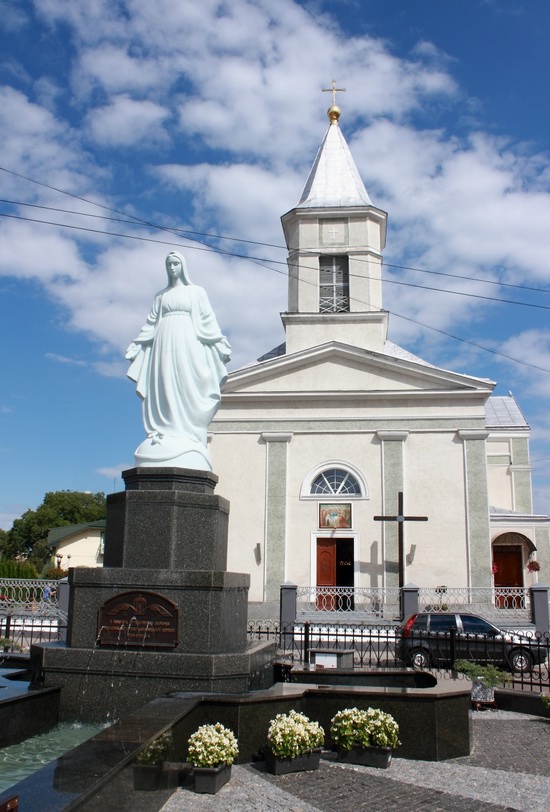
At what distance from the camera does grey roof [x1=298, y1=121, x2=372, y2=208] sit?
28.4 m

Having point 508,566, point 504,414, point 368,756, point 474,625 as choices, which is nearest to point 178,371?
point 368,756

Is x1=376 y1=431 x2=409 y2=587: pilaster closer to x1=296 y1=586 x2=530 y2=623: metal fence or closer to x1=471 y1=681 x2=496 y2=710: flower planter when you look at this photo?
x1=296 y1=586 x2=530 y2=623: metal fence

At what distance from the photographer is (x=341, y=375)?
83.8ft

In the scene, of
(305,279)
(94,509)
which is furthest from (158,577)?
(94,509)

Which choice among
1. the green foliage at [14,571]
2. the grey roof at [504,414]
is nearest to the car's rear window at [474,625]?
the green foliage at [14,571]

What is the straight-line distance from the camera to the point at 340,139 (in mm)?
30984

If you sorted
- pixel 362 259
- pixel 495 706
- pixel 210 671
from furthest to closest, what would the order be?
pixel 362 259, pixel 495 706, pixel 210 671

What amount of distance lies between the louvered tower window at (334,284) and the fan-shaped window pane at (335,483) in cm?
646

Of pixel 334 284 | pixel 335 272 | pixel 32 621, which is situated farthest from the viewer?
pixel 335 272

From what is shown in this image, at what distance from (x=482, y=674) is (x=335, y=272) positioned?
20.0 meters

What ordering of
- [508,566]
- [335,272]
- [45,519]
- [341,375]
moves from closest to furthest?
[341,375]
[335,272]
[508,566]
[45,519]

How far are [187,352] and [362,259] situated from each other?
1998 cm

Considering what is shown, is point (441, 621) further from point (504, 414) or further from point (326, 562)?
point (504, 414)

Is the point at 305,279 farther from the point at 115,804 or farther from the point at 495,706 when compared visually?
the point at 115,804
